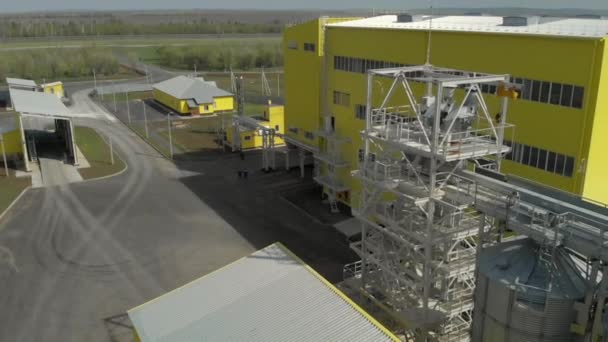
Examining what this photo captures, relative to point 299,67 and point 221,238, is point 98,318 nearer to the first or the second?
point 221,238

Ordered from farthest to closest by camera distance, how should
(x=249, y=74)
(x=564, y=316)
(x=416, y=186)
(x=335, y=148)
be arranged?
(x=249, y=74) → (x=335, y=148) → (x=416, y=186) → (x=564, y=316)

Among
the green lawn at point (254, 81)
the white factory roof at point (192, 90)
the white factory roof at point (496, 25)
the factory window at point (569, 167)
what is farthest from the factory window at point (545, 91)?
the green lawn at point (254, 81)

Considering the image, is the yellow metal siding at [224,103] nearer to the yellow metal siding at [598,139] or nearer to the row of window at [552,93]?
the row of window at [552,93]

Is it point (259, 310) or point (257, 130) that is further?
point (257, 130)

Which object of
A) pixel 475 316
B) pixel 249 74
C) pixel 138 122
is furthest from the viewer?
pixel 249 74

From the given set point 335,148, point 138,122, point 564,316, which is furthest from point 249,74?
point 564,316

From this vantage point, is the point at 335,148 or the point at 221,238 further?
the point at 335,148

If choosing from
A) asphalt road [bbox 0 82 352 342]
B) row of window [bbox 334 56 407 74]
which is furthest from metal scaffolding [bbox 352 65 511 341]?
row of window [bbox 334 56 407 74]

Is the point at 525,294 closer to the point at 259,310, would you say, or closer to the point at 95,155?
the point at 259,310

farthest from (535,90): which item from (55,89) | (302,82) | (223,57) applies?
(223,57)
